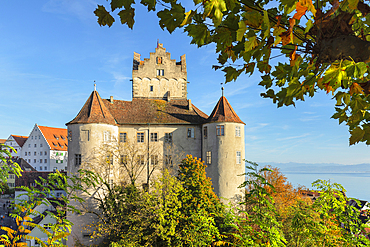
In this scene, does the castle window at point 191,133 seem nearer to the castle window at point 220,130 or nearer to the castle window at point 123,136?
the castle window at point 220,130

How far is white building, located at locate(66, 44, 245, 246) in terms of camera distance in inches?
925

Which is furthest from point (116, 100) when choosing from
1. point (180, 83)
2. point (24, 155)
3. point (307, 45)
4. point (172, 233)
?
point (24, 155)

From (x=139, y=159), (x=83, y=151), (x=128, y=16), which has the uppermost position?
(x=128, y=16)

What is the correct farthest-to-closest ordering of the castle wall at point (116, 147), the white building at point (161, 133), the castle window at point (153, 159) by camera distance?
the castle window at point (153, 159) → the white building at point (161, 133) → the castle wall at point (116, 147)

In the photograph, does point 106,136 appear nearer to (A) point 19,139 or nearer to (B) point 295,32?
(B) point 295,32

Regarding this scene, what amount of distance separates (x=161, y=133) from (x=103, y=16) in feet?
77.9

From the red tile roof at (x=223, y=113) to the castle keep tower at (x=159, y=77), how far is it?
24.2 ft

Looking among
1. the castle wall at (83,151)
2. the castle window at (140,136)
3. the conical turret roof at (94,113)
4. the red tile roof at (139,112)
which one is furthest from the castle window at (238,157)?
the castle wall at (83,151)

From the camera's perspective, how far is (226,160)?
2353 cm

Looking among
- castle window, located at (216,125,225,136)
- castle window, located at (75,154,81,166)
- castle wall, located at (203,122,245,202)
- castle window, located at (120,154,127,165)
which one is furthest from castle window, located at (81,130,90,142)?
castle window, located at (216,125,225,136)

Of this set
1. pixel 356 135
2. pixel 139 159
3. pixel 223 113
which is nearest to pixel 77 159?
pixel 139 159

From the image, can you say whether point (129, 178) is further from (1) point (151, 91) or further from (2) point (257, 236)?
(2) point (257, 236)

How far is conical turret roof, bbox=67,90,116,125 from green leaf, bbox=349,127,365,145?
24.4m

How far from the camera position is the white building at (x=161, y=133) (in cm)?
2348
